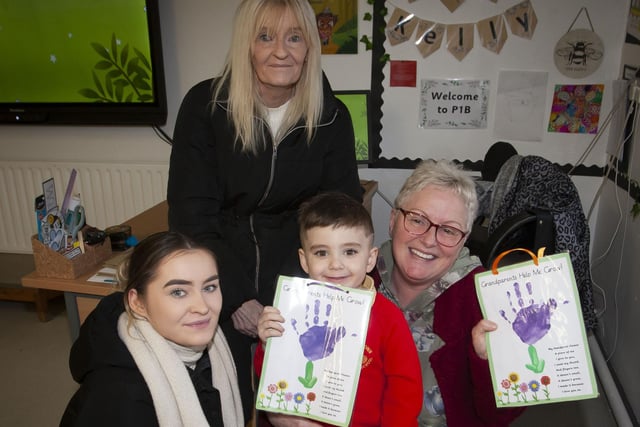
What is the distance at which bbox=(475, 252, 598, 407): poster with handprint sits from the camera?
1.20 m

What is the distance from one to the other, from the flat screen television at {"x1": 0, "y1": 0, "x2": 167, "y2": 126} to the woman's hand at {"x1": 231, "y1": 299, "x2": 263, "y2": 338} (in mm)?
2054

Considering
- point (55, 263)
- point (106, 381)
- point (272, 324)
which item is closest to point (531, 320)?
point (272, 324)

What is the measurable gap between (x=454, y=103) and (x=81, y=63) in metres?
2.46

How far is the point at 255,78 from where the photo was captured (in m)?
1.81

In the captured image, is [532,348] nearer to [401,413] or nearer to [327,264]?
[401,413]

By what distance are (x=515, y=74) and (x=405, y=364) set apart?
2332 mm

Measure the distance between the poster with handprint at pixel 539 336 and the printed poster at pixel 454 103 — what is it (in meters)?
2.14

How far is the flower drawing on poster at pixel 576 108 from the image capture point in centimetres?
300

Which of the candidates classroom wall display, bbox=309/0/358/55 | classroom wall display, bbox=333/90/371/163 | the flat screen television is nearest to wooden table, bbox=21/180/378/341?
the flat screen television

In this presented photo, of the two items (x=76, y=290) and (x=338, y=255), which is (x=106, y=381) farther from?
(x=76, y=290)

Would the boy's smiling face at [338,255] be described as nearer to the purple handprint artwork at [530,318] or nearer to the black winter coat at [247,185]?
the purple handprint artwork at [530,318]

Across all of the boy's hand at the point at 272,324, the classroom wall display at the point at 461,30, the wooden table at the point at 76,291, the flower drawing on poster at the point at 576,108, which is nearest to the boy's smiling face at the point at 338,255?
the boy's hand at the point at 272,324

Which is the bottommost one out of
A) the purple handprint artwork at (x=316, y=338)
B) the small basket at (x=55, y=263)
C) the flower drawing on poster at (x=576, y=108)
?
the small basket at (x=55, y=263)

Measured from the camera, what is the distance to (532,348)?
1214 millimetres
